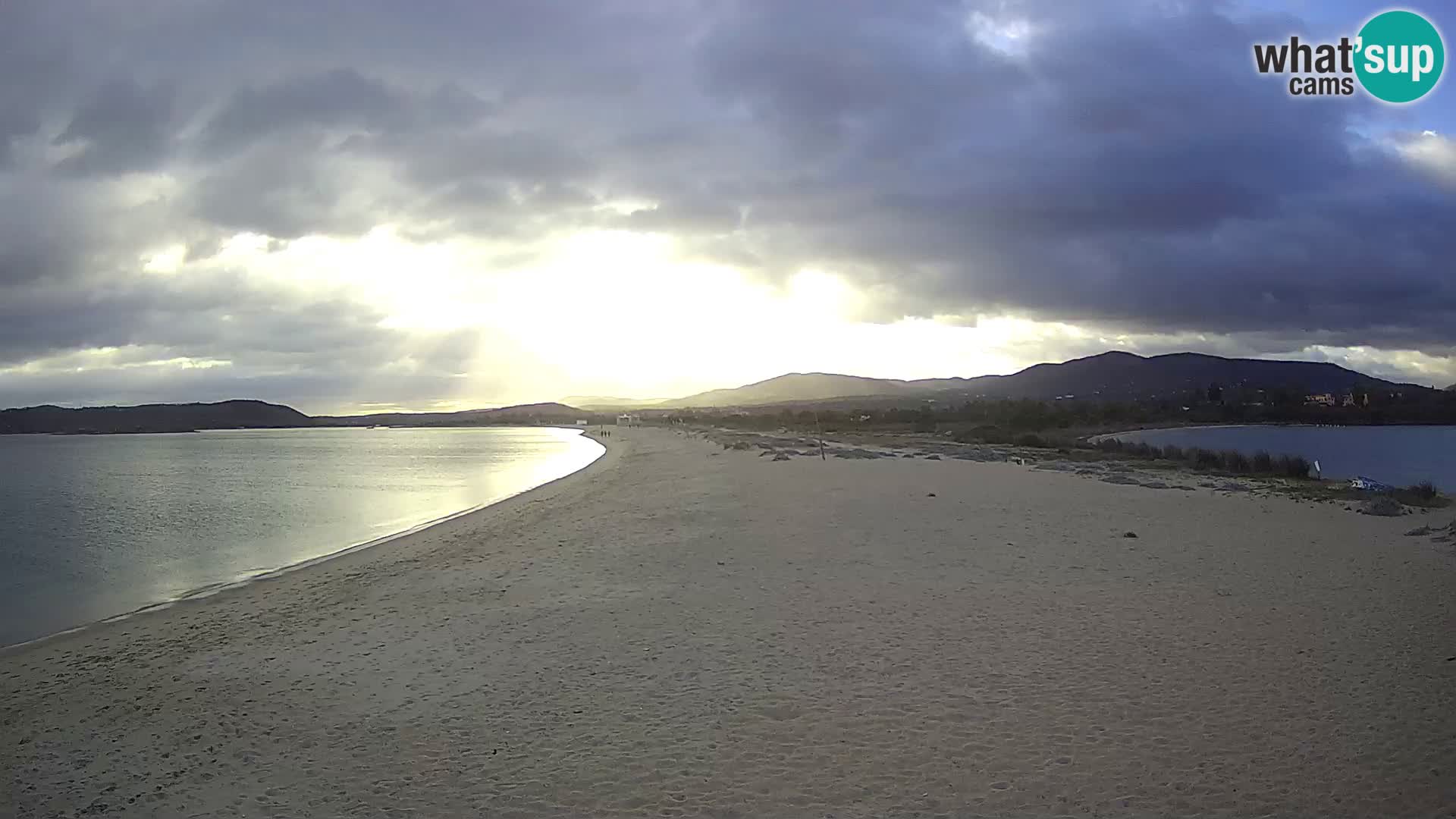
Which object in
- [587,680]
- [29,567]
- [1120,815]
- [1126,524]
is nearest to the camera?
[1120,815]

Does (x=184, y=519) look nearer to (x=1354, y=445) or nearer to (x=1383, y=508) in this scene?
(x=1383, y=508)

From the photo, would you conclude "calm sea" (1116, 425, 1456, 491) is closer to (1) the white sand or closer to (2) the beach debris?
(2) the beach debris

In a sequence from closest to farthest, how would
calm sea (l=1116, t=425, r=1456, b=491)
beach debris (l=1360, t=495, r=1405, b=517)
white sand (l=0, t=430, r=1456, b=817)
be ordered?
white sand (l=0, t=430, r=1456, b=817)
beach debris (l=1360, t=495, r=1405, b=517)
calm sea (l=1116, t=425, r=1456, b=491)

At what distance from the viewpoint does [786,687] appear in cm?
631

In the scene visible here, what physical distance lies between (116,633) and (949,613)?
9.44 meters

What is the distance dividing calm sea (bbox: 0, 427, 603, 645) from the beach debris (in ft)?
65.4

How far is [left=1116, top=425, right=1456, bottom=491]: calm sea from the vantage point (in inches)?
→ 1396

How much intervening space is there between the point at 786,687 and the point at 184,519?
72.2 feet

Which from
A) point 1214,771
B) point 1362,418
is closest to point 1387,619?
point 1214,771

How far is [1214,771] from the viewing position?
461 centimetres

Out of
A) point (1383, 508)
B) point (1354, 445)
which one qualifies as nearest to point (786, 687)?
point (1383, 508)

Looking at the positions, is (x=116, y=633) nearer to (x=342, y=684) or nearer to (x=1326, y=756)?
(x=342, y=684)

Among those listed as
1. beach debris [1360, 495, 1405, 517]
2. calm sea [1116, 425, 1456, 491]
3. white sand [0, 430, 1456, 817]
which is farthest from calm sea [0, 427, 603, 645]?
calm sea [1116, 425, 1456, 491]

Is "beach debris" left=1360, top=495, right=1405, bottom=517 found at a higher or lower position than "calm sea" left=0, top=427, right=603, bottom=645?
higher
